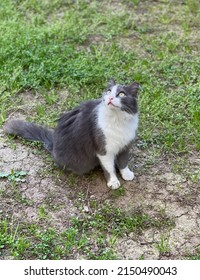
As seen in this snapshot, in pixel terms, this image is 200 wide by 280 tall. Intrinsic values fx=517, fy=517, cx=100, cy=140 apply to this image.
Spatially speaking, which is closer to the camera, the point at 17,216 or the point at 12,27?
the point at 17,216

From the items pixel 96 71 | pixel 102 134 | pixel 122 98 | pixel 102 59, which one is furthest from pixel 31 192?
pixel 102 59

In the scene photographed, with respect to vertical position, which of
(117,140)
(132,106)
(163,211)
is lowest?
(163,211)

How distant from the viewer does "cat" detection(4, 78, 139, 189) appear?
12.1ft

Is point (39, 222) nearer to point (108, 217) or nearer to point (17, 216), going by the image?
point (17, 216)

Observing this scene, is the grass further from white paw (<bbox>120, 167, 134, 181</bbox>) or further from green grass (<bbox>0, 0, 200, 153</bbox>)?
white paw (<bbox>120, 167, 134, 181</bbox>)

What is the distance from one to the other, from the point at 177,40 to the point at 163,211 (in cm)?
271

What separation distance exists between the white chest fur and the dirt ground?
0.38 m

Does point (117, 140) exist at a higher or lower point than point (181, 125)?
higher

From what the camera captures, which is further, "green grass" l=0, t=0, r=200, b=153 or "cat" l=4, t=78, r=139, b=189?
"green grass" l=0, t=0, r=200, b=153

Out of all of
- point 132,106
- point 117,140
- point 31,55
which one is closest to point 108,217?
point 117,140

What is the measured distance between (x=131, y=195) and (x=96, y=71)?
176 centimetres

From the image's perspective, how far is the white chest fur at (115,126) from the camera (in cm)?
371

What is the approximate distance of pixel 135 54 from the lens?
562 centimetres

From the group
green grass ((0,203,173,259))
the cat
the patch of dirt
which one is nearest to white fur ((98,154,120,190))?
the cat
